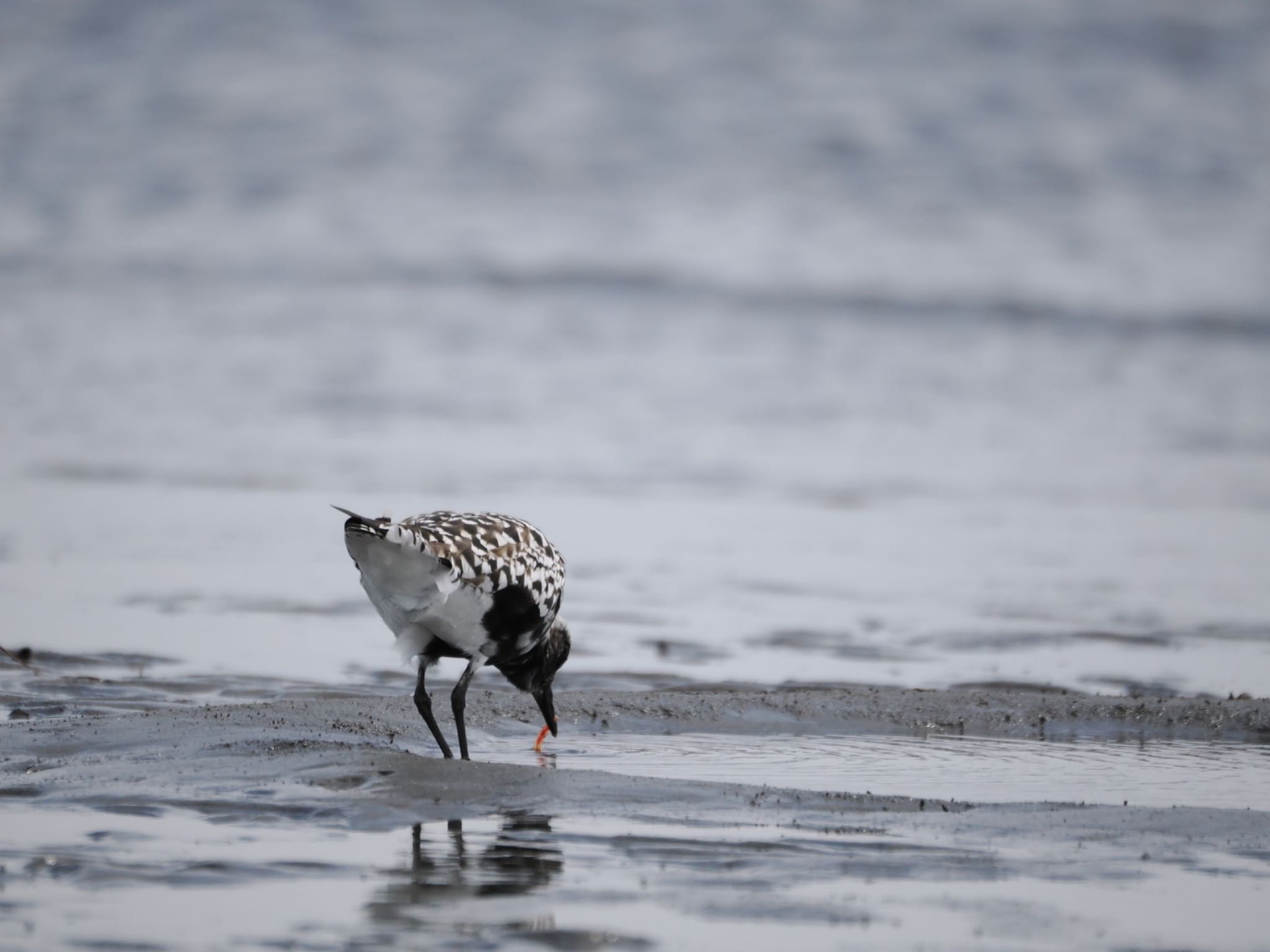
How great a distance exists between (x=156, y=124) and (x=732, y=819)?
83.7 feet

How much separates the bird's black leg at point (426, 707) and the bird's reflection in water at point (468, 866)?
133 centimetres

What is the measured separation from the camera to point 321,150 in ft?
90.4

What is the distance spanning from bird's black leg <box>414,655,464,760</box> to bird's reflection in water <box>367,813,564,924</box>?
1.33m

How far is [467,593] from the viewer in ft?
21.5

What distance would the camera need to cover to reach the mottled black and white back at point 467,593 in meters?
6.32

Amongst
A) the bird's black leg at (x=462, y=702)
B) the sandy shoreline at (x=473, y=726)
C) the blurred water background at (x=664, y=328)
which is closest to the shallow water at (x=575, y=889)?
the sandy shoreline at (x=473, y=726)

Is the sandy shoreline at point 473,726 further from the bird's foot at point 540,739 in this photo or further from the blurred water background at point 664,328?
the blurred water background at point 664,328

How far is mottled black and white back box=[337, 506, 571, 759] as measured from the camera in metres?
6.32

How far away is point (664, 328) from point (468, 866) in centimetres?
1604

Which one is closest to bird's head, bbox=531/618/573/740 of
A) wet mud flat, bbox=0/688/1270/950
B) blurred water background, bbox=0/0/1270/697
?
wet mud flat, bbox=0/688/1270/950

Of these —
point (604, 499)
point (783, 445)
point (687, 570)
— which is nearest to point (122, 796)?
point (687, 570)

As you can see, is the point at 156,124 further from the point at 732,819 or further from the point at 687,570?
the point at 732,819

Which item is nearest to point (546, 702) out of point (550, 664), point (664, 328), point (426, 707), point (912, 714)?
point (550, 664)

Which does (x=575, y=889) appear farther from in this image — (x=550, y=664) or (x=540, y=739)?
(x=550, y=664)
